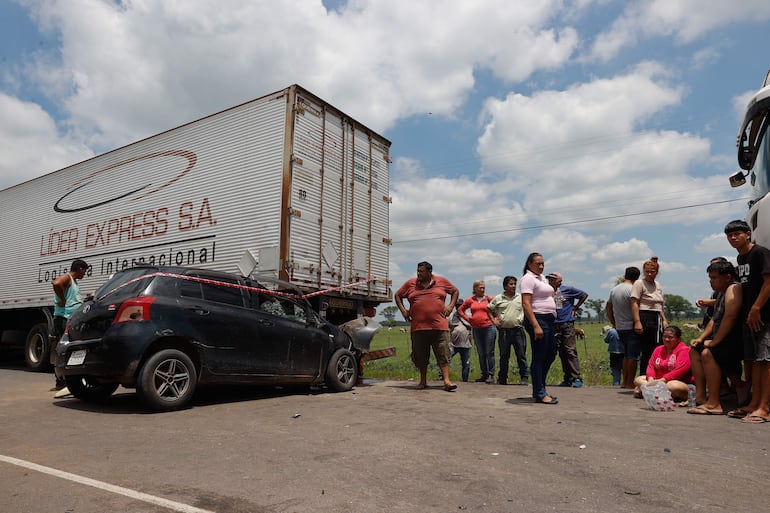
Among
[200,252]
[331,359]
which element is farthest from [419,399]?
[200,252]

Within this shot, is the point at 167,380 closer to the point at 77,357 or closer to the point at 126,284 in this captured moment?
the point at 77,357

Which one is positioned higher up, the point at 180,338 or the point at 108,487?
the point at 180,338

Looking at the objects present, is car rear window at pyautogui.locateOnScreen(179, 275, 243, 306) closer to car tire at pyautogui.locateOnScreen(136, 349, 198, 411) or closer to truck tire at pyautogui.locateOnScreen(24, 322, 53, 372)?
car tire at pyautogui.locateOnScreen(136, 349, 198, 411)

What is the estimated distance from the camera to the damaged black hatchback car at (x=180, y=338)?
216 inches

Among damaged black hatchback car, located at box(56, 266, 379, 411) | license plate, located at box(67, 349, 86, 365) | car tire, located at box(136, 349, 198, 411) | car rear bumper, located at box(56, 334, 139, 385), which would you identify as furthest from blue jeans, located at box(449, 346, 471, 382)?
license plate, located at box(67, 349, 86, 365)

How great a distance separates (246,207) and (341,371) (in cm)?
310

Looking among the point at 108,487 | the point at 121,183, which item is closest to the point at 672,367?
the point at 108,487

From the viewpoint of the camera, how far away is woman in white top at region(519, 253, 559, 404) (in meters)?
6.22

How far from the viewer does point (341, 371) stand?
758cm

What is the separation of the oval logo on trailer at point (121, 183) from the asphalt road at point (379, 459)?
16.9 ft

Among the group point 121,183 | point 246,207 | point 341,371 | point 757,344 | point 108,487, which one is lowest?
point 108,487

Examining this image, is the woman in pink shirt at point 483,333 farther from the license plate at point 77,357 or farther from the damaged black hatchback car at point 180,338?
the license plate at point 77,357

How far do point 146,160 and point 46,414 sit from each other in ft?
20.8

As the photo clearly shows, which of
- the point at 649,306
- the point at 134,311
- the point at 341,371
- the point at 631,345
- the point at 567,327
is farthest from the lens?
the point at 567,327
